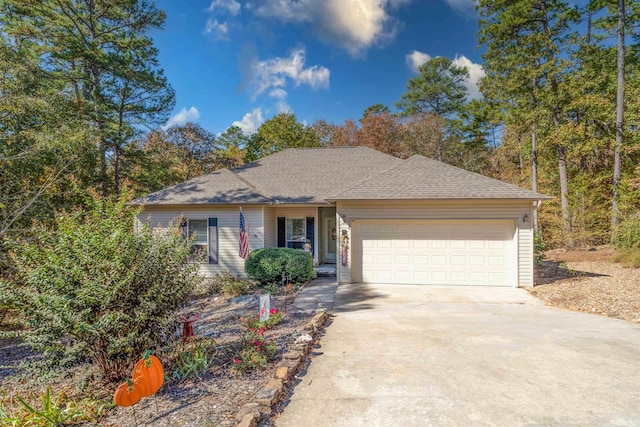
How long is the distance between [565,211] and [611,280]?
8.15 m

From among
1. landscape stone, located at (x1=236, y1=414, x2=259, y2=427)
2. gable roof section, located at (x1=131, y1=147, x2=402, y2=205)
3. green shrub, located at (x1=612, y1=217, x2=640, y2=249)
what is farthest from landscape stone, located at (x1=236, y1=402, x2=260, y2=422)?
green shrub, located at (x1=612, y1=217, x2=640, y2=249)

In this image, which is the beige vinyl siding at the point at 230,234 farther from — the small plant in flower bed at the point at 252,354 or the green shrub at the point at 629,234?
the green shrub at the point at 629,234

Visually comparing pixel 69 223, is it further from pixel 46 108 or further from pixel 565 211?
pixel 565 211

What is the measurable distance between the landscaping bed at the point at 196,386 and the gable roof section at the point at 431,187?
205 inches

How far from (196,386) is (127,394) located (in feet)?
3.00

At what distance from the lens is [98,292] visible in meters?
3.41

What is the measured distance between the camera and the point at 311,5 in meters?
14.1

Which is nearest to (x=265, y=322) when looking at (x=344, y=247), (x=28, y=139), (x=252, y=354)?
(x=252, y=354)

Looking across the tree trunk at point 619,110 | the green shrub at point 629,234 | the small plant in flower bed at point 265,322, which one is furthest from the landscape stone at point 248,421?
the tree trunk at point 619,110

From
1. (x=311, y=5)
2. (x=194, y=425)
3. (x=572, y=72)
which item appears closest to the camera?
(x=194, y=425)

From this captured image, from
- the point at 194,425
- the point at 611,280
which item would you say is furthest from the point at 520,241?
the point at 194,425

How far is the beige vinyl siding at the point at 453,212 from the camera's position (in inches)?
360

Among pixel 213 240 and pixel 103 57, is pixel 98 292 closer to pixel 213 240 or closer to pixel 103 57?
pixel 213 240

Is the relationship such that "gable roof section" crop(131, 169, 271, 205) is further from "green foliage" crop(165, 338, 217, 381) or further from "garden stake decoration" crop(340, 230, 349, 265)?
"green foliage" crop(165, 338, 217, 381)
